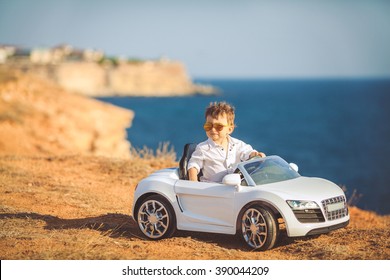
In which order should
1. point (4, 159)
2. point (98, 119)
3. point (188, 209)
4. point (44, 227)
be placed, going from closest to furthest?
point (188, 209), point (44, 227), point (4, 159), point (98, 119)

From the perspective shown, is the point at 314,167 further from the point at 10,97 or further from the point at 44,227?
the point at 44,227

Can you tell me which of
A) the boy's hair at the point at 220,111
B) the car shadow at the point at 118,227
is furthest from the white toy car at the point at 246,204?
the boy's hair at the point at 220,111

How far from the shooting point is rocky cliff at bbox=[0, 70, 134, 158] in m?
24.6

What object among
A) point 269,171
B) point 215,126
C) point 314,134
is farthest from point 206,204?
point 314,134

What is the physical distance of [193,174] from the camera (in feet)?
25.1

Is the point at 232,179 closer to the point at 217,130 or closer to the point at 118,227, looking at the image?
the point at 217,130

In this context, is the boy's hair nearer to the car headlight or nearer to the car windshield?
the car windshield

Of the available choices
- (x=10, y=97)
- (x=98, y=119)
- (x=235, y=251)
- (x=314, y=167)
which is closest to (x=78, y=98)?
(x=98, y=119)

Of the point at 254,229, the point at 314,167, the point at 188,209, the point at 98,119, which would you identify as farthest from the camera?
the point at 314,167

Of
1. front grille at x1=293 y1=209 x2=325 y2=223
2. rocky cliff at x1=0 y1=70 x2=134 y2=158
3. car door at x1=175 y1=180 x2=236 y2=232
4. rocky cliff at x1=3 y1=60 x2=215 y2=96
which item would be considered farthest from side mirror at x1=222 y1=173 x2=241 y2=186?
rocky cliff at x1=3 y1=60 x2=215 y2=96

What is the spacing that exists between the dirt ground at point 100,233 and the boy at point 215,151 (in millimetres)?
858

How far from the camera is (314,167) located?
57.2 m

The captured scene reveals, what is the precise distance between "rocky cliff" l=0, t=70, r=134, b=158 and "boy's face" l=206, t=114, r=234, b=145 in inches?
640

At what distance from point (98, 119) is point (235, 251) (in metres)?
23.9
